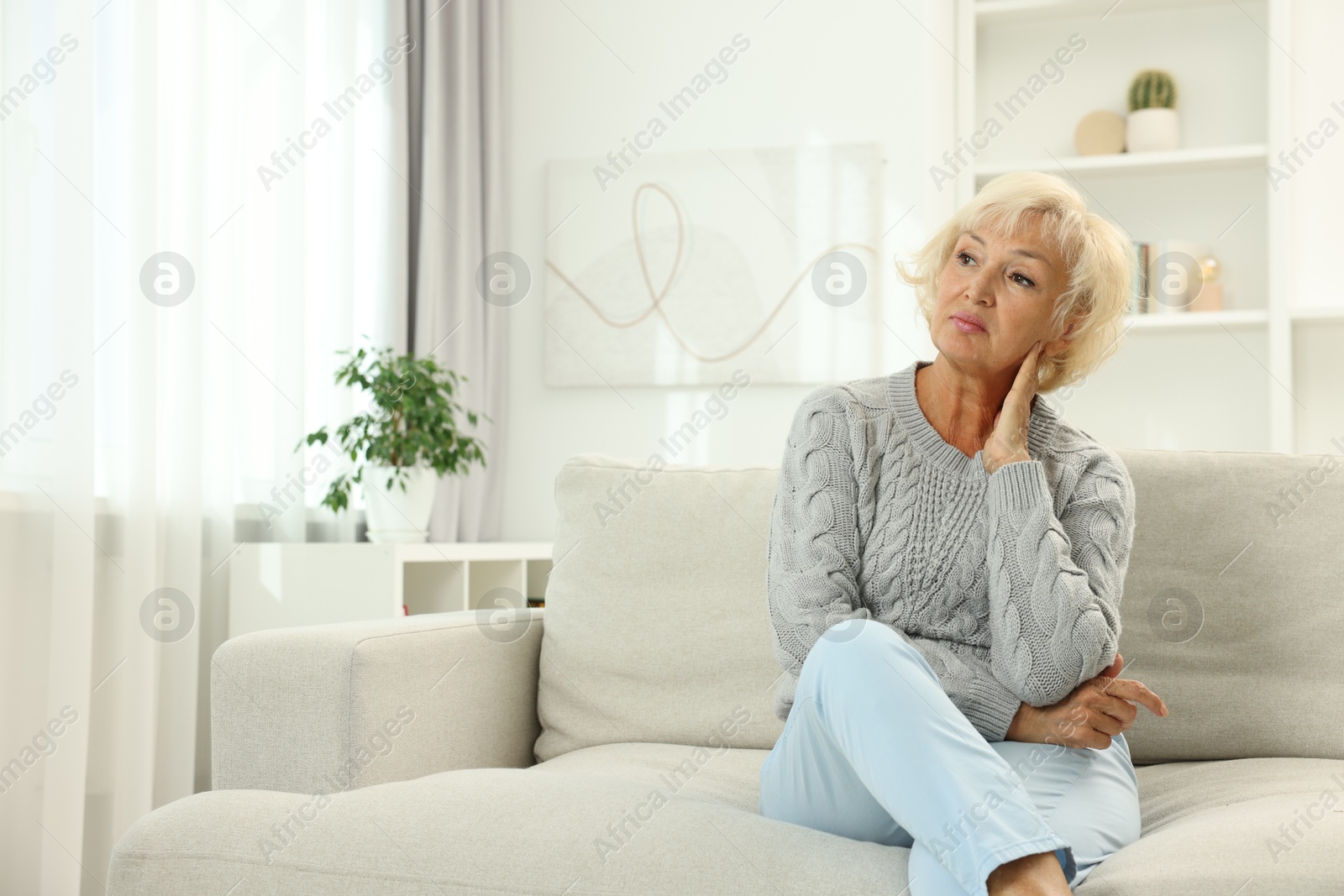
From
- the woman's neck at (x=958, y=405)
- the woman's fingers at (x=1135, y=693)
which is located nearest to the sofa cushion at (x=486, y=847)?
the woman's fingers at (x=1135, y=693)

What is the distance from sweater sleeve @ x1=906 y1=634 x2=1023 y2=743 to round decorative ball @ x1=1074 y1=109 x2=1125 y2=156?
208 cm

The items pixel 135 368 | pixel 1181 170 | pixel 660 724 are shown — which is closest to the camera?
pixel 660 724

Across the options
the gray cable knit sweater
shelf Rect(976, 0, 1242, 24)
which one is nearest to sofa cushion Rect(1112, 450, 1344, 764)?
the gray cable knit sweater

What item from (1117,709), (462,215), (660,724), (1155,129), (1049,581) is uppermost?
(1155,129)

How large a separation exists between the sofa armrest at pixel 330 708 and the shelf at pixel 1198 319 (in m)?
2.01

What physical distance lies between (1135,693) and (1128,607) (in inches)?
13.3

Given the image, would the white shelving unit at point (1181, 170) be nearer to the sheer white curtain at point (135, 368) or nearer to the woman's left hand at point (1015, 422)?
the woman's left hand at point (1015, 422)

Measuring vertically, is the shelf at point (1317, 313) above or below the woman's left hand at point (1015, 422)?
above

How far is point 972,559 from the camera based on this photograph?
1389 millimetres

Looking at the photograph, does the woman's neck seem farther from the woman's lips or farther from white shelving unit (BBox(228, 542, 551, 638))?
white shelving unit (BBox(228, 542, 551, 638))

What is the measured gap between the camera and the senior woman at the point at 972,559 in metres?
1.12

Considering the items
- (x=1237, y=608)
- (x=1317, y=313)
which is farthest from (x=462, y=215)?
(x=1237, y=608)

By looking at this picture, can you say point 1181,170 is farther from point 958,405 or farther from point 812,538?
point 812,538

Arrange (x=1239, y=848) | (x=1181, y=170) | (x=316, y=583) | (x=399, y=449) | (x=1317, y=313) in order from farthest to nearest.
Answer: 1. (x=1181, y=170)
2. (x=1317, y=313)
3. (x=399, y=449)
4. (x=316, y=583)
5. (x=1239, y=848)
